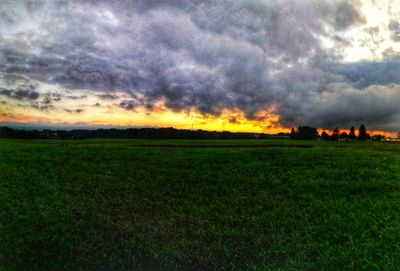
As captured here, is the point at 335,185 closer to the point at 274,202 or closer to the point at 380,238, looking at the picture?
the point at 274,202

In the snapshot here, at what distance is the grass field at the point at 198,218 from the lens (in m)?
11.3

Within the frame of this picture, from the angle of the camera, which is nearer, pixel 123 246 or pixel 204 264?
pixel 204 264

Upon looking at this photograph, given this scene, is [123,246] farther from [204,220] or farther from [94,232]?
[204,220]

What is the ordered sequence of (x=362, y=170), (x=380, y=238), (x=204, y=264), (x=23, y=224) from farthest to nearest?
(x=362, y=170) → (x=23, y=224) → (x=380, y=238) → (x=204, y=264)

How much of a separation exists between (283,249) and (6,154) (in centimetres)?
3913

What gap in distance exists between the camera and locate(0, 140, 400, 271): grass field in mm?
11297

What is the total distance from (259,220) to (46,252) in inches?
387

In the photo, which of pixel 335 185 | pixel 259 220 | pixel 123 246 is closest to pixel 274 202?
pixel 259 220

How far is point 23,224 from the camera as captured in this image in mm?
14586

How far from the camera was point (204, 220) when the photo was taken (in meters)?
15.3

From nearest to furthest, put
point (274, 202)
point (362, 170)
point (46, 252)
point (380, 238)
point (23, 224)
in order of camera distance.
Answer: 1. point (46, 252)
2. point (380, 238)
3. point (23, 224)
4. point (274, 202)
5. point (362, 170)

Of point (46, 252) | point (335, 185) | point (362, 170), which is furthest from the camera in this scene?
point (362, 170)

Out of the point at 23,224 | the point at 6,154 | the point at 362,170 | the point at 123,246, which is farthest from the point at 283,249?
Answer: the point at 6,154

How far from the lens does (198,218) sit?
15578 millimetres
